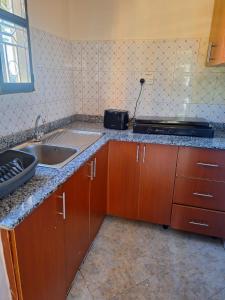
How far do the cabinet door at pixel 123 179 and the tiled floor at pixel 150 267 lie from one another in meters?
0.17

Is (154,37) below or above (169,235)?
above

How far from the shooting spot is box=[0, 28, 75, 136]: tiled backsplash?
1371mm

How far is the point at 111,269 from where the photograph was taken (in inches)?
59.7

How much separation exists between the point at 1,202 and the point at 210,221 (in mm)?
1572

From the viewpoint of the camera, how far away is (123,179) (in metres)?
1.87

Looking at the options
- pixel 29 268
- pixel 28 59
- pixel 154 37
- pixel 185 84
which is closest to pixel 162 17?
pixel 154 37

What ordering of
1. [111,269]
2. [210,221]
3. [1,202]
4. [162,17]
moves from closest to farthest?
[1,202] < [111,269] < [210,221] < [162,17]

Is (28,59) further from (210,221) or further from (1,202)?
(210,221)

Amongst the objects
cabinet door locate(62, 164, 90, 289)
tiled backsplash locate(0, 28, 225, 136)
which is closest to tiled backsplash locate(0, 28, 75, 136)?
tiled backsplash locate(0, 28, 225, 136)

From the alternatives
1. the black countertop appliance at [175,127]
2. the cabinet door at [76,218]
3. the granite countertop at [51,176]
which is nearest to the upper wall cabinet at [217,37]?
the black countertop appliance at [175,127]

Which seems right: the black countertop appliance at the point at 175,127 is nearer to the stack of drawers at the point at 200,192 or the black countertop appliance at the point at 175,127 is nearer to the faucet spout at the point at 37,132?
the stack of drawers at the point at 200,192

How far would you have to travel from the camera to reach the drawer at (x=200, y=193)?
1663 mm

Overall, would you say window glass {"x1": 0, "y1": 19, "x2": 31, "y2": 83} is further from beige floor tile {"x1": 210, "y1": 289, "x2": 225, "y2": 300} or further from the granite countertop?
beige floor tile {"x1": 210, "y1": 289, "x2": 225, "y2": 300}

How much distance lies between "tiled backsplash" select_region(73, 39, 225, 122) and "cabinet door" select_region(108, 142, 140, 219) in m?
0.57
